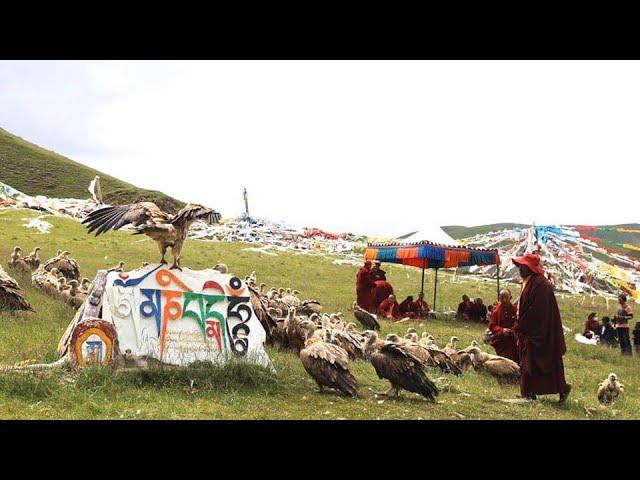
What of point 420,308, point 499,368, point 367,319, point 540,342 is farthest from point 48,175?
point 540,342

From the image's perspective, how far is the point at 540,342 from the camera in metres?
9.14

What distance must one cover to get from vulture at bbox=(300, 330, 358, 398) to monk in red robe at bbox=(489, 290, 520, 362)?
4.97 meters

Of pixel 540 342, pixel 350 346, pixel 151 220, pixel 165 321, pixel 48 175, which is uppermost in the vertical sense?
pixel 48 175

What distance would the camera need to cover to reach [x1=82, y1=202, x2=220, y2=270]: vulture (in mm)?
8500

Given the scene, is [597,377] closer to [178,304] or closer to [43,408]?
[178,304]

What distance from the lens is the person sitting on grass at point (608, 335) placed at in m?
16.7

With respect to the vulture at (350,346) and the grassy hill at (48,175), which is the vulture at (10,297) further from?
the grassy hill at (48,175)

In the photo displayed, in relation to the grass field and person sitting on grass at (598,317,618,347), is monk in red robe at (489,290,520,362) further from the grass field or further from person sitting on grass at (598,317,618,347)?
person sitting on grass at (598,317,618,347)

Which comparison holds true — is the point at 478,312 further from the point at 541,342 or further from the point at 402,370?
the point at 402,370

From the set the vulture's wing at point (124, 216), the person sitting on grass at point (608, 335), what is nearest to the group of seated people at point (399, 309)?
the person sitting on grass at point (608, 335)

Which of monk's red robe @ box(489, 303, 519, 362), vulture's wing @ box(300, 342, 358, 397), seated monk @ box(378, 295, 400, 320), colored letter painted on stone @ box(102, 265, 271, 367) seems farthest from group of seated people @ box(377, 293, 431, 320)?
vulture's wing @ box(300, 342, 358, 397)

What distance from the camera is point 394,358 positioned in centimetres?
841

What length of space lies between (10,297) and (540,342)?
30.0 ft

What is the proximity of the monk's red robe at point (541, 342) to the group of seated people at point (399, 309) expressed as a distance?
29.0 feet
